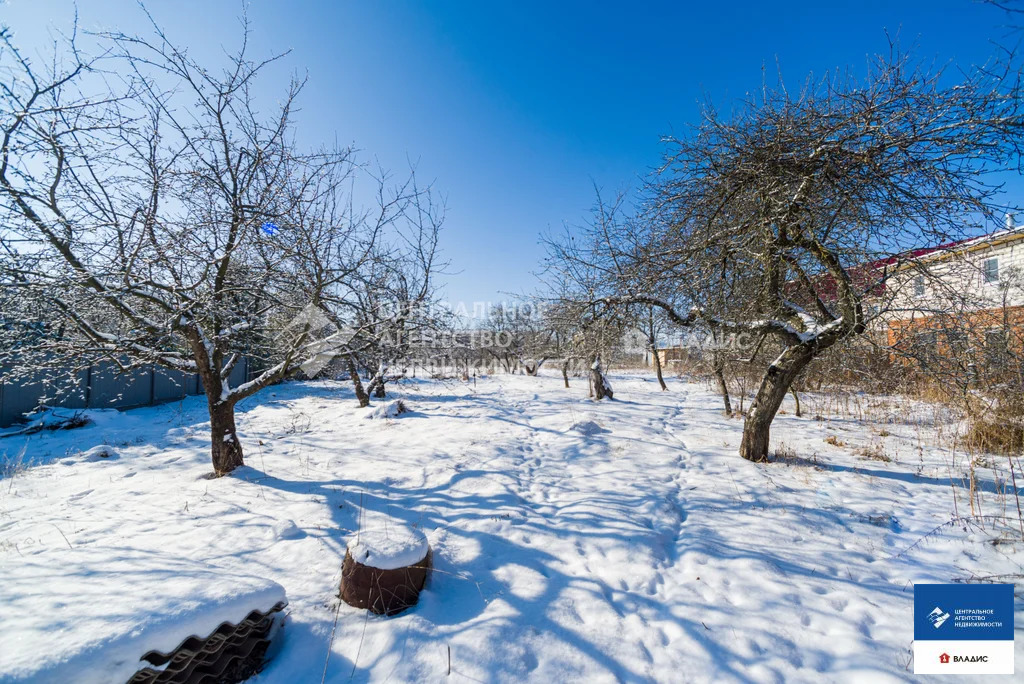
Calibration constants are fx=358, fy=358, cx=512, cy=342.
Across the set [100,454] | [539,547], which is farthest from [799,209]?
[100,454]

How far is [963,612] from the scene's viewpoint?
2.46 metres

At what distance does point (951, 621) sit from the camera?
243cm

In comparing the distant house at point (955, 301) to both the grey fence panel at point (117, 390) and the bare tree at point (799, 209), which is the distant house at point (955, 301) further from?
the grey fence panel at point (117, 390)

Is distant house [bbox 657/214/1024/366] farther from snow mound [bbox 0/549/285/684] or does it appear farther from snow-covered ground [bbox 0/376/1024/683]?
snow mound [bbox 0/549/285/684]

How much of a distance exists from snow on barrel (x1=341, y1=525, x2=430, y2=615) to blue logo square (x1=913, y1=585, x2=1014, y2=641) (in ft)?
11.3

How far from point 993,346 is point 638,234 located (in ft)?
13.7

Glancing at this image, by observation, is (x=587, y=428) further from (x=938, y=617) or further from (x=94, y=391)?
(x=94, y=391)

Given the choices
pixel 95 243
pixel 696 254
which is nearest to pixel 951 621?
pixel 696 254

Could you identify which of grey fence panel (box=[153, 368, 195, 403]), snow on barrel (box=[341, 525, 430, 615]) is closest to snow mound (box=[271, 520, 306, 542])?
snow on barrel (box=[341, 525, 430, 615])

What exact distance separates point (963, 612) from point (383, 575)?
4.06m

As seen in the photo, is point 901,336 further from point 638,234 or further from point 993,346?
point 638,234

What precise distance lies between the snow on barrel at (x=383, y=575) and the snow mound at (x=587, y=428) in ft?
15.8

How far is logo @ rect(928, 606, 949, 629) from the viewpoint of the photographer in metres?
2.45

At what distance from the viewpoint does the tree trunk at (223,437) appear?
500 centimetres
